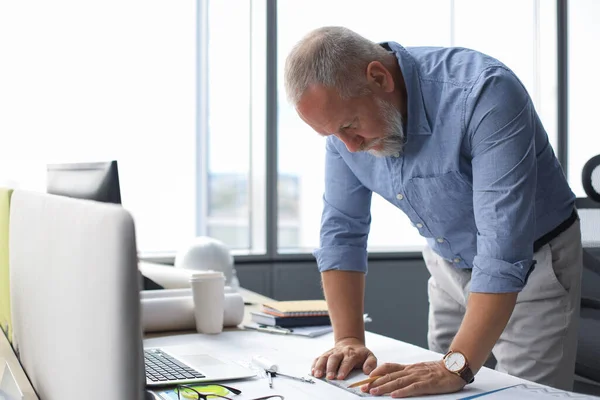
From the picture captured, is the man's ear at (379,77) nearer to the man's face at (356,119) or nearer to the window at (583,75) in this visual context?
the man's face at (356,119)

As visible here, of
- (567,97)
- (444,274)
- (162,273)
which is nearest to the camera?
(444,274)

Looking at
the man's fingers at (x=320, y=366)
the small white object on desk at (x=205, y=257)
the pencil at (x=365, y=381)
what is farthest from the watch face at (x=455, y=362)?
the small white object on desk at (x=205, y=257)

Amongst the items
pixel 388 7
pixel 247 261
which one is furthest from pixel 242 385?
pixel 388 7

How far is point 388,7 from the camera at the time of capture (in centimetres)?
381

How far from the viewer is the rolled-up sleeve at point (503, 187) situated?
4.66 feet

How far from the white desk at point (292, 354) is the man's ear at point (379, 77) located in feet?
1.96

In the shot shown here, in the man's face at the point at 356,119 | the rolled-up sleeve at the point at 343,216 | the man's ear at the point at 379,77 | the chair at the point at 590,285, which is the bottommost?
the chair at the point at 590,285

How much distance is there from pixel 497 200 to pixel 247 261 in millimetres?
2197

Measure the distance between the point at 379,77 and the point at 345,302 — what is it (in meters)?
0.55

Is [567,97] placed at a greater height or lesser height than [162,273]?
greater

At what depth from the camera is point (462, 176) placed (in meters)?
1.63

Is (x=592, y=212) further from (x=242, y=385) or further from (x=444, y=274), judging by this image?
(x=242, y=385)

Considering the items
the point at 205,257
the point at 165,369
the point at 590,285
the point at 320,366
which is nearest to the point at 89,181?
the point at 165,369

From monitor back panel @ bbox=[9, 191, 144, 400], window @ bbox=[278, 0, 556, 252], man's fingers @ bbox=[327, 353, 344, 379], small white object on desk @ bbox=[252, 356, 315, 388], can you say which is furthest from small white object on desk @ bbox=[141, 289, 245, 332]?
window @ bbox=[278, 0, 556, 252]
